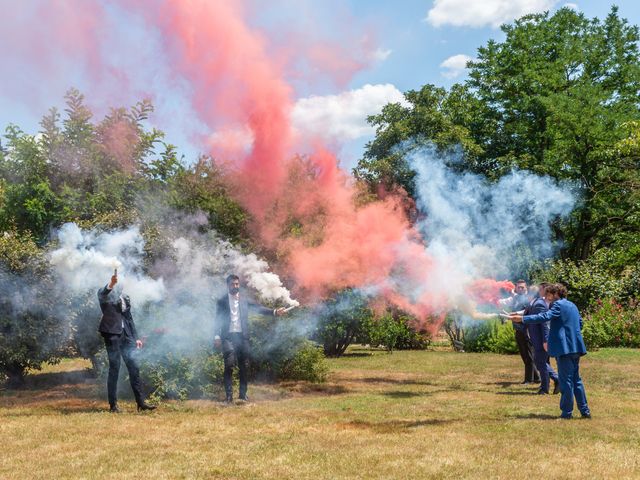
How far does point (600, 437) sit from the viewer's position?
23.6 feet

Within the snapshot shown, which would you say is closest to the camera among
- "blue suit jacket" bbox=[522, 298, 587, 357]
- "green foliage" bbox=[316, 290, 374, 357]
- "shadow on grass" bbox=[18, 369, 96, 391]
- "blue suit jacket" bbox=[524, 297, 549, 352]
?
"blue suit jacket" bbox=[522, 298, 587, 357]

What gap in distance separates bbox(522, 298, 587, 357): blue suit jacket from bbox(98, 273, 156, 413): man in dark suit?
5.87 m

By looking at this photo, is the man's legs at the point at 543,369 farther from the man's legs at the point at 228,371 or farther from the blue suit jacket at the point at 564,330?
the man's legs at the point at 228,371

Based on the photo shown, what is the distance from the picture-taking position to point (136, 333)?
9695 millimetres

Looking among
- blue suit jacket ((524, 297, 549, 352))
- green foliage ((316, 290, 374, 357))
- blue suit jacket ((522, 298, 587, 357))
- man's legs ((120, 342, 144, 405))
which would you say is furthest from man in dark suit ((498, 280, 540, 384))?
man's legs ((120, 342, 144, 405))

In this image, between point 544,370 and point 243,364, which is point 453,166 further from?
point 243,364

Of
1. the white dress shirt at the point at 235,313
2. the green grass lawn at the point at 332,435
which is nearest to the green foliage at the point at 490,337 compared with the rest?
the green grass lawn at the point at 332,435

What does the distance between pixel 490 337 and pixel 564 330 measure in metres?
13.6

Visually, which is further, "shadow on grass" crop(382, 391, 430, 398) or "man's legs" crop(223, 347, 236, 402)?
"shadow on grass" crop(382, 391, 430, 398)

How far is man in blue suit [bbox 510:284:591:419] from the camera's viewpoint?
8.28 m

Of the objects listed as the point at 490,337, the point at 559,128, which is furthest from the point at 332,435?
the point at 559,128

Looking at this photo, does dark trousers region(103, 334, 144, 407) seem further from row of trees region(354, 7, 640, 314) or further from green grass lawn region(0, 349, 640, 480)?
row of trees region(354, 7, 640, 314)

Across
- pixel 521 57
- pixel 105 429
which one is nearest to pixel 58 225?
pixel 105 429

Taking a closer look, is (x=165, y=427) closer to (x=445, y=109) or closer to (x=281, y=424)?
(x=281, y=424)
